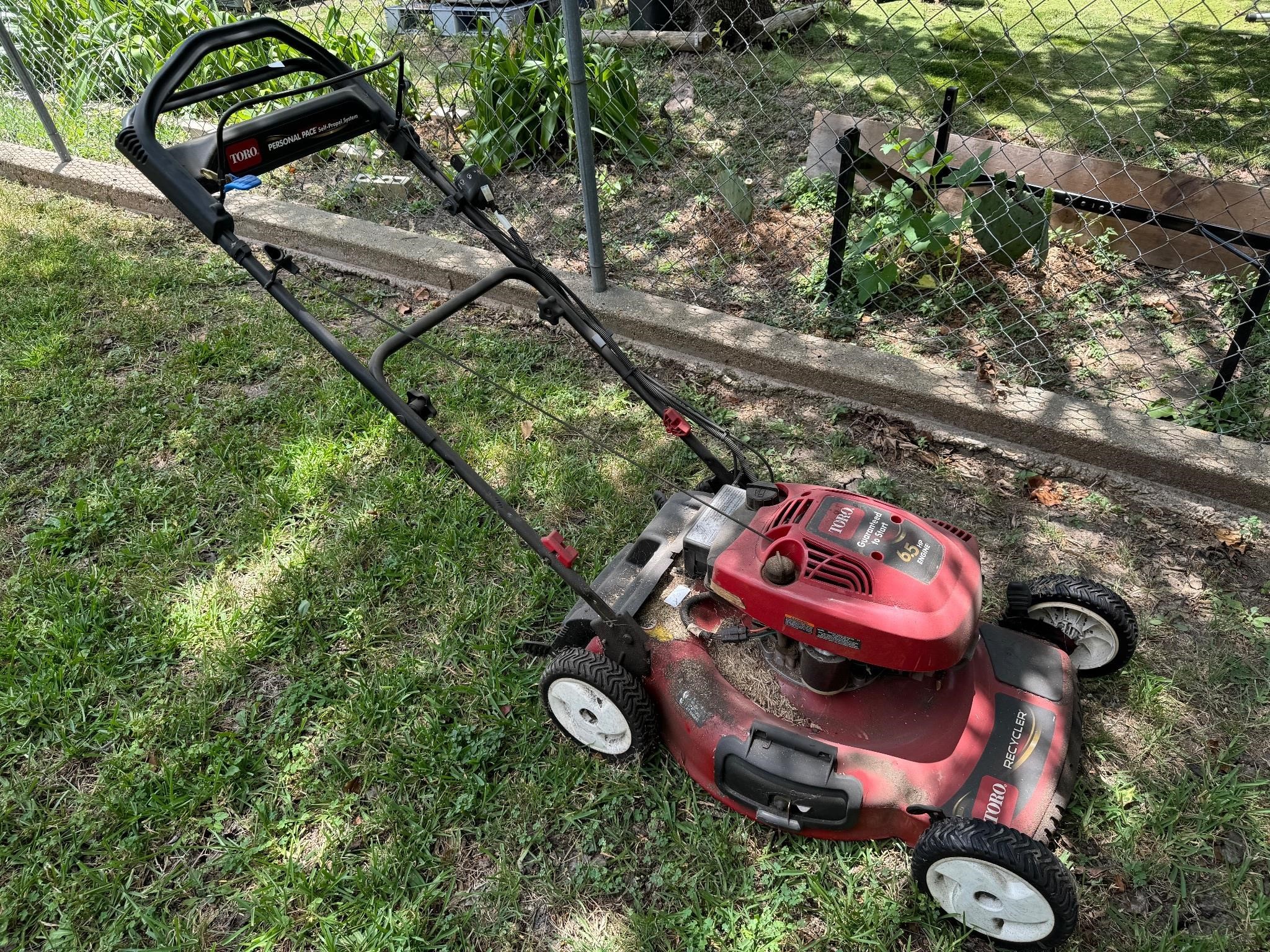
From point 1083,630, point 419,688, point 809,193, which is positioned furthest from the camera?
point 809,193

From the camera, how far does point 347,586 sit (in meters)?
2.48

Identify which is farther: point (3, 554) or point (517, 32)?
point (517, 32)

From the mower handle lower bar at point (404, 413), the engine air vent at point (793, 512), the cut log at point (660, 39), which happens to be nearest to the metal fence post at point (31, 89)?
the cut log at point (660, 39)

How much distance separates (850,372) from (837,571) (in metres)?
1.42

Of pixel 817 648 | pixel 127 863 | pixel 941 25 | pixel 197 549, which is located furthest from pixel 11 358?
pixel 941 25

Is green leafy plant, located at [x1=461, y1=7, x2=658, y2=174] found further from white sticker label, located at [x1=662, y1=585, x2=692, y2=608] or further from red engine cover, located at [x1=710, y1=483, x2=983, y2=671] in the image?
red engine cover, located at [x1=710, y1=483, x2=983, y2=671]

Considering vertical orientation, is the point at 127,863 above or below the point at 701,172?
below

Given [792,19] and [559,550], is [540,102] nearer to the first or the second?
[792,19]

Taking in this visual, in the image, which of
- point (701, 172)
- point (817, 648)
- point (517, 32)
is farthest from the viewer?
point (517, 32)

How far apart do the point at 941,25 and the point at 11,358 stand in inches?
240

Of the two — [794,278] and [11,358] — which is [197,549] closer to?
[11,358]

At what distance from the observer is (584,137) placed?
2.97 meters

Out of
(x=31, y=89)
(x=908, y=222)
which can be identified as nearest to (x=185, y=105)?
(x=908, y=222)

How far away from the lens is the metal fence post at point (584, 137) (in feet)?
9.02
